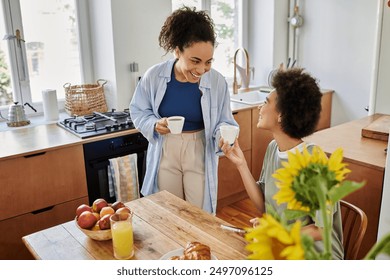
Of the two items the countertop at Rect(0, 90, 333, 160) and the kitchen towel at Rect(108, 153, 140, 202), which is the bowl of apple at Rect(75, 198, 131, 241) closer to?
the countertop at Rect(0, 90, 333, 160)

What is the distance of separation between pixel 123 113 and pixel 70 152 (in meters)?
0.63

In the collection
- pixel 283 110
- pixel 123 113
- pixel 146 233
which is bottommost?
pixel 146 233

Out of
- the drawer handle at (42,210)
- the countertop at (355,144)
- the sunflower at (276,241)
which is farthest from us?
the drawer handle at (42,210)

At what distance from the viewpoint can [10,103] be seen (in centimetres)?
291

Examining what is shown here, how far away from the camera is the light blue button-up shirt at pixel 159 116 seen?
75.7 inches

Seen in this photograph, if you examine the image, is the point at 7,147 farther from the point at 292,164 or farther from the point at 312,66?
the point at 312,66

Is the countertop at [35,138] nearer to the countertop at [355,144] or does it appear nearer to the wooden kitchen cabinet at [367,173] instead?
the countertop at [355,144]

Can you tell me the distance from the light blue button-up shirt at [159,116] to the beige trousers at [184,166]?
29 millimetres

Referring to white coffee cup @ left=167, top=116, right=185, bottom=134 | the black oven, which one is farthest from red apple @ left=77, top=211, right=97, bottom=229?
the black oven

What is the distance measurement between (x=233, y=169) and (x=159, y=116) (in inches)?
53.6

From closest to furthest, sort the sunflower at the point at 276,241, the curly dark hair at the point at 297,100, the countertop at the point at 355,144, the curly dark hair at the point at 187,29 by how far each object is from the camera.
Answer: the sunflower at the point at 276,241 → the curly dark hair at the point at 297,100 → the curly dark hair at the point at 187,29 → the countertop at the point at 355,144

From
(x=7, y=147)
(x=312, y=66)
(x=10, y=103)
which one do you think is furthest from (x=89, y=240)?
(x=312, y=66)

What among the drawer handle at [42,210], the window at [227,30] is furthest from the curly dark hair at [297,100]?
the window at [227,30]

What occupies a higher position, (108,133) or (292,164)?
(292,164)
